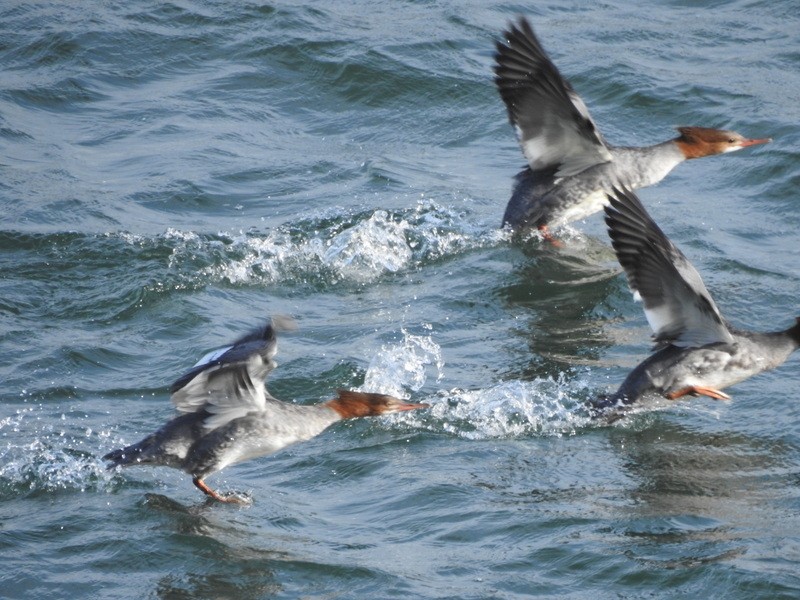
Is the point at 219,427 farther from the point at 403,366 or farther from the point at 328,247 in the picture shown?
the point at 328,247

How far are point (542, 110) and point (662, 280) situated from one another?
298cm

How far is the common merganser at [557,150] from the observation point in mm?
10055

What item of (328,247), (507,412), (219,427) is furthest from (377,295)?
(219,427)

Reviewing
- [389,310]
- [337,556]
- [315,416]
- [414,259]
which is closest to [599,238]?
[414,259]

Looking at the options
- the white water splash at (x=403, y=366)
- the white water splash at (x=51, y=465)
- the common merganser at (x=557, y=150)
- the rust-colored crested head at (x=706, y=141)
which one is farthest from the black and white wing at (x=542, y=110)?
the white water splash at (x=51, y=465)

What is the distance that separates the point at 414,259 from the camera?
1046cm

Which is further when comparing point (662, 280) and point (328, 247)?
point (328, 247)

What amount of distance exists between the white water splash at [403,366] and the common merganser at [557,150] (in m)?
2.38

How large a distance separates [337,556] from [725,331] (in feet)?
9.27

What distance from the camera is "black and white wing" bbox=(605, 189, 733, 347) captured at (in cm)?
748

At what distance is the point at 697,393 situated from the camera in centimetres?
768

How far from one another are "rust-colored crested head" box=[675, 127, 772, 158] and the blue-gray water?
2.12 ft

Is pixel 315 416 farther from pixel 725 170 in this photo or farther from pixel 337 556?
pixel 725 170

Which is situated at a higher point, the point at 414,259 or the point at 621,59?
the point at 621,59
